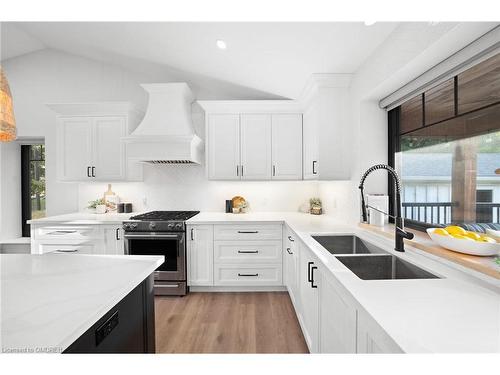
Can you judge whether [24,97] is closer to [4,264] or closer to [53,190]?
[53,190]

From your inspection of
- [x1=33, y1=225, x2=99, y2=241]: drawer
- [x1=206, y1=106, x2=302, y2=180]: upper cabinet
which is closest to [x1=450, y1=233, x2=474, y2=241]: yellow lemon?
[x1=206, y1=106, x2=302, y2=180]: upper cabinet

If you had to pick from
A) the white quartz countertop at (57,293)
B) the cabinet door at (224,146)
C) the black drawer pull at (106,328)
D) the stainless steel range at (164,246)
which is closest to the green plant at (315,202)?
the cabinet door at (224,146)

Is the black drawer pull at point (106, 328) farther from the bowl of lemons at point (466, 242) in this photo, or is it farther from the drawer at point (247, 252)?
the drawer at point (247, 252)

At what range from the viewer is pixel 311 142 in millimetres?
2732

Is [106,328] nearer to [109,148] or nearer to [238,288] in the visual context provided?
[238,288]

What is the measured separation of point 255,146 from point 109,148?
1928mm

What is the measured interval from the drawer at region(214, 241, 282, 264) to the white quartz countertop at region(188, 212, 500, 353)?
165cm

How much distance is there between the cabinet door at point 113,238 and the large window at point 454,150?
2.99 m

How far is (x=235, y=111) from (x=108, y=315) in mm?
2664

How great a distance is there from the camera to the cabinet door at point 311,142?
2.53 metres

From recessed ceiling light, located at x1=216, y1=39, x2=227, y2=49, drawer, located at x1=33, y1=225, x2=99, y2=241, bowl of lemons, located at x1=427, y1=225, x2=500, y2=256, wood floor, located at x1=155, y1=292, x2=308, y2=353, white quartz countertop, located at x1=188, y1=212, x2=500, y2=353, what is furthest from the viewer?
drawer, located at x1=33, y1=225, x2=99, y2=241

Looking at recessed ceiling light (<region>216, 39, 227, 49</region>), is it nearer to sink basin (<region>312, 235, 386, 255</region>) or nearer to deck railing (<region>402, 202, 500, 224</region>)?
sink basin (<region>312, 235, 386, 255</region>)

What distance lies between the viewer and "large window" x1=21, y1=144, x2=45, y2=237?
3588 millimetres
